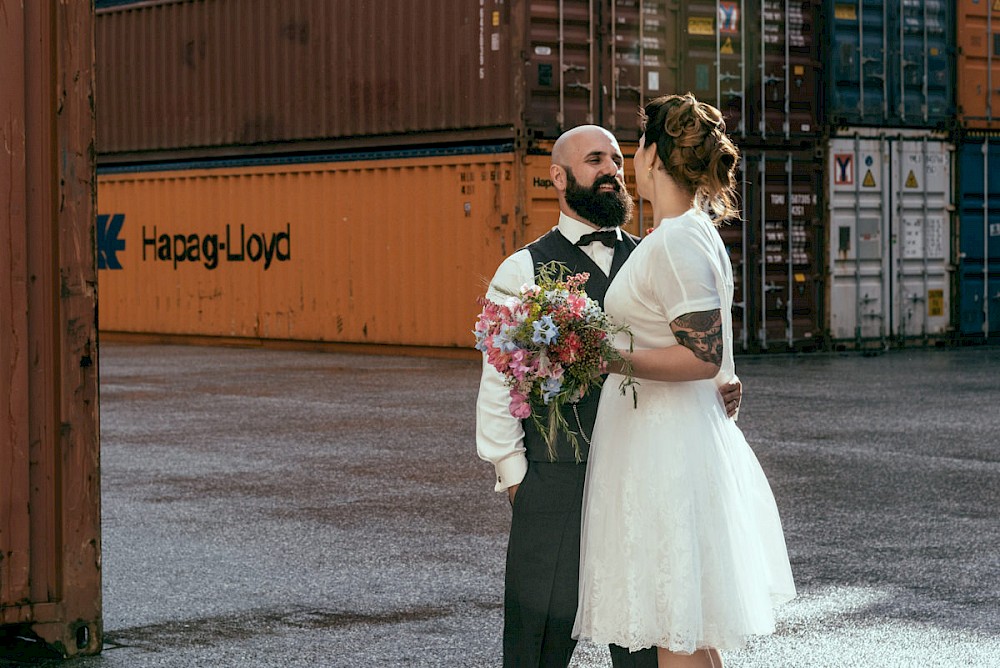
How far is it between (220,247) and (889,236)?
9412mm

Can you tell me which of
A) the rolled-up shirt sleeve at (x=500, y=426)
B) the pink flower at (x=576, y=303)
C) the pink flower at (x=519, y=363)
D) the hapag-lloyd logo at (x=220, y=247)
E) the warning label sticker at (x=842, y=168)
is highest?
the warning label sticker at (x=842, y=168)

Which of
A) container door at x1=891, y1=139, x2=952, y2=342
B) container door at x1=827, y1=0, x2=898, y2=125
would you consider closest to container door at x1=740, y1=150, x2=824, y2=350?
container door at x1=827, y1=0, x2=898, y2=125

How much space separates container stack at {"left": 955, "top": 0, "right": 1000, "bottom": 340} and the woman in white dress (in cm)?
1946

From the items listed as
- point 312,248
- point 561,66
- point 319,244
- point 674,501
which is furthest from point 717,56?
point 674,501

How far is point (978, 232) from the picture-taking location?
22875 millimetres

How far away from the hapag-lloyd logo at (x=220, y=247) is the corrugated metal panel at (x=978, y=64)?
9297mm

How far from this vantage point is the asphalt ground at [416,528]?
589cm

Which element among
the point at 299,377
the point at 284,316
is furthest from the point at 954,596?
the point at 284,316

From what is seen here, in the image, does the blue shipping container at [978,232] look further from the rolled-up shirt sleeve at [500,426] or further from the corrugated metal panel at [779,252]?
the rolled-up shirt sleeve at [500,426]

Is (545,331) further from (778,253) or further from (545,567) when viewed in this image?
(778,253)

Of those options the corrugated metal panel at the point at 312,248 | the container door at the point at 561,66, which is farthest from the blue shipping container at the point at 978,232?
the corrugated metal panel at the point at 312,248

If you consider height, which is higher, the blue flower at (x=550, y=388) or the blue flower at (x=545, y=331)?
the blue flower at (x=545, y=331)

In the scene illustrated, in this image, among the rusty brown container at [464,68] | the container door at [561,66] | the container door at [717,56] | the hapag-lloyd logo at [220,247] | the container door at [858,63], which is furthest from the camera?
the hapag-lloyd logo at [220,247]

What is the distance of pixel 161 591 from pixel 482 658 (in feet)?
5.73
